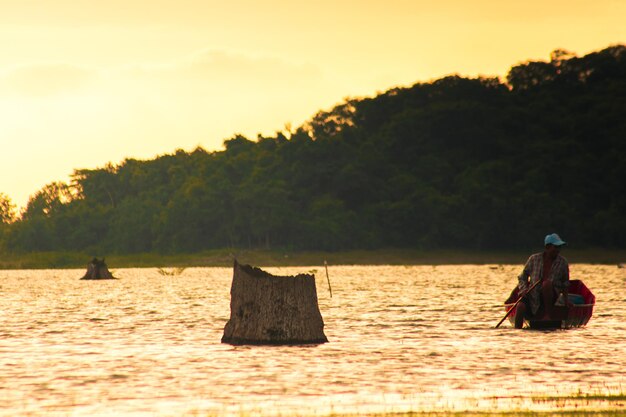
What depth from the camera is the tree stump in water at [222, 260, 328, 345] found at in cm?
2061

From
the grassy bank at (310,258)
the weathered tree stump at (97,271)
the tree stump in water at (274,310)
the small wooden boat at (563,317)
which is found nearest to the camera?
the tree stump in water at (274,310)

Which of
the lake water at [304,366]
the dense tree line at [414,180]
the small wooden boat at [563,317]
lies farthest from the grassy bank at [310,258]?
the small wooden boat at [563,317]

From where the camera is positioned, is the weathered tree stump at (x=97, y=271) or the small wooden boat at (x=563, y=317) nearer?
the small wooden boat at (x=563, y=317)

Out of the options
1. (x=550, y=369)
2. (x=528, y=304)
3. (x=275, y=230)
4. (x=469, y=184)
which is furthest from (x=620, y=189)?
(x=550, y=369)

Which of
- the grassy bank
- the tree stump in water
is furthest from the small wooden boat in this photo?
the grassy bank

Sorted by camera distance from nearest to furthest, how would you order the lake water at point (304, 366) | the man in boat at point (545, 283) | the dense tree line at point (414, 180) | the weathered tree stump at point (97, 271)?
the lake water at point (304, 366) → the man in boat at point (545, 283) → the weathered tree stump at point (97, 271) → the dense tree line at point (414, 180)

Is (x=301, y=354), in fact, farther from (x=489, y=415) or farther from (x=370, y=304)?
(x=370, y=304)

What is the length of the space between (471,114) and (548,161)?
13.0 m

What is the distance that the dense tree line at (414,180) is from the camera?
124 m

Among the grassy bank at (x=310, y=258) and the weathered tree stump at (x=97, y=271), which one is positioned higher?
the grassy bank at (x=310, y=258)

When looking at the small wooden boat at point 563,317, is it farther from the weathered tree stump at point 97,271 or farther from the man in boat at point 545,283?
the weathered tree stump at point 97,271

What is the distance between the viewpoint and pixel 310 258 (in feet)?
392

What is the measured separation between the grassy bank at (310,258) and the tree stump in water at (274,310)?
3733 inches

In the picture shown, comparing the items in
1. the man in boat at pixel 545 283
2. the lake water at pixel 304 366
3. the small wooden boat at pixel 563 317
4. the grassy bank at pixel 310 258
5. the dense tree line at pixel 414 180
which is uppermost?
the dense tree line at pixel 414 180
